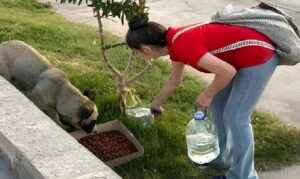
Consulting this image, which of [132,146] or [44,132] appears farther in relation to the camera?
[132,146]

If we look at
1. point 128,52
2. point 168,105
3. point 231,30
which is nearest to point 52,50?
point 128,52

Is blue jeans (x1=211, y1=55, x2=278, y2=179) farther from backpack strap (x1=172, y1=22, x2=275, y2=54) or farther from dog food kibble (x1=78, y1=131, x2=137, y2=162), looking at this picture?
dog food kibble (x1=78, y1=131, x2=137, y2=162)

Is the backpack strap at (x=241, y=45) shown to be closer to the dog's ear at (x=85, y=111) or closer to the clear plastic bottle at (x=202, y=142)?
the clear plastic bottle at (x=202, y=142)

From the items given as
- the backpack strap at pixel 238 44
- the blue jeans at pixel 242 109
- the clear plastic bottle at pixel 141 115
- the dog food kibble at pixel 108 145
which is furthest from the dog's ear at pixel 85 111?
the backpack strap at pixel 238 44

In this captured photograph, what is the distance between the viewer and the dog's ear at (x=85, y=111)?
17.3ft

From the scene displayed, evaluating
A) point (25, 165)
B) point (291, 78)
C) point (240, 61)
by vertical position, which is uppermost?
point (240, 61)

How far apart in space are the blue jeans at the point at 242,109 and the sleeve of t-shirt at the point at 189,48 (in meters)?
0.40

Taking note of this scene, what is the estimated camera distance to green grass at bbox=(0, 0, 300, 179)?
480cm

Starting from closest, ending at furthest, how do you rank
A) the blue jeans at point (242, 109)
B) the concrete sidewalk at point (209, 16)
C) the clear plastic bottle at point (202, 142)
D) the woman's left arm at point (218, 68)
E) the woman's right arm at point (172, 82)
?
the woman's left arm at point (218, 68) → the blue jeans at point (242, 109) → the woman's right arm at point (172, 82) → the clear plastic bottle at point (202, 142) → the concrete sidewalk at point (209, 16)

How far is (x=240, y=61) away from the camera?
13.1ft

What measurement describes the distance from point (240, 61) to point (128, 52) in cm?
381

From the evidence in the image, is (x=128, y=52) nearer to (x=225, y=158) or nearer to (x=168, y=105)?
(x=168, y=105)

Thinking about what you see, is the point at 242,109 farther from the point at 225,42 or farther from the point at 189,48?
the point at 189,48

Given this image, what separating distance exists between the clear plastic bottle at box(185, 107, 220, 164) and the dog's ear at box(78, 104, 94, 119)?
99 cm
